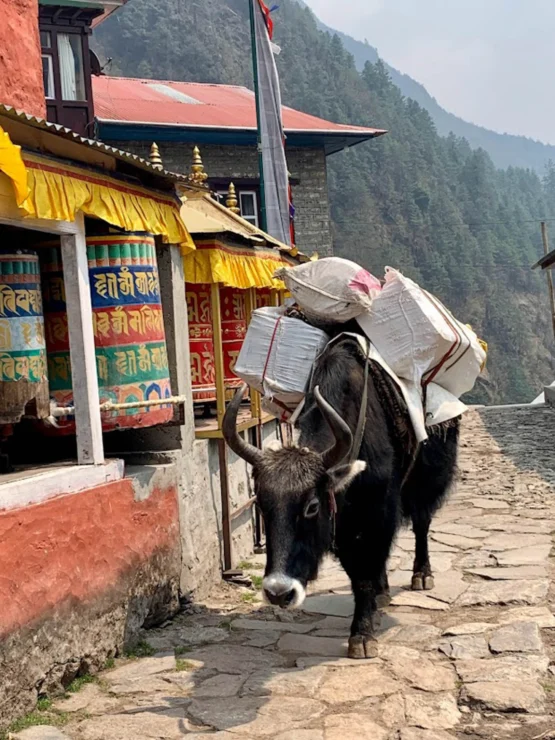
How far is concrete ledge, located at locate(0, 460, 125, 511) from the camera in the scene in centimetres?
415

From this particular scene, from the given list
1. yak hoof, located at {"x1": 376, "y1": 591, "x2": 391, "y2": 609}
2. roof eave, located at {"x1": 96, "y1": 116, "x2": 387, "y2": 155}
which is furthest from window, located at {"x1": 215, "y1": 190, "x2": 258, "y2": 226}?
yak hoof, located at {"x1": 376, "y1": 591, "x2": 391, "y2": 609}

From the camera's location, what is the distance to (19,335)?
15.9ft

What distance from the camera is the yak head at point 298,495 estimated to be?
4.17 metres

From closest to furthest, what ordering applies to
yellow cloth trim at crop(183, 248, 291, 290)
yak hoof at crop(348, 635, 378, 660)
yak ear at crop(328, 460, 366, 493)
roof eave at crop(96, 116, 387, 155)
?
yak ear at crop(328, 460, 366, 493), yak hoof at crop(348, 635, 378, 660), yellow cloth trim at crop(183, 248, 291, 290), roof eave at crop(96, 116, 387, 155)

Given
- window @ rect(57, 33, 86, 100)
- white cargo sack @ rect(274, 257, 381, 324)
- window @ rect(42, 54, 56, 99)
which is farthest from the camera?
window @ rect(57, 33, 86, 100)

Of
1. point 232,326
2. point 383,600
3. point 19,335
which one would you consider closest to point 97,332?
point 19,335

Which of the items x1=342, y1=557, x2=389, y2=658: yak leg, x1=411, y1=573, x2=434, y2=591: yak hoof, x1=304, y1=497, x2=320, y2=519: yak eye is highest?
x1=304, y1=497, x2=320, y2=519: yak eye

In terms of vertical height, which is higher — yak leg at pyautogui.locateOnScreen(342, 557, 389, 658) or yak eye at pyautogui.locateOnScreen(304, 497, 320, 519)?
yak eye at pyautogui.locateOnScreen(304, 497, 320, 519)

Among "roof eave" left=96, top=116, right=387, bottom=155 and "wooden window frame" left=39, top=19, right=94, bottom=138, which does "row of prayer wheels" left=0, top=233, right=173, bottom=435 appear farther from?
"roof eave" left=96, top=116, right=387, bottom=155

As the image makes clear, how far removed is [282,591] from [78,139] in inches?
89.3

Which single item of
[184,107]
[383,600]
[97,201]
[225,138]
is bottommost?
[383,600]

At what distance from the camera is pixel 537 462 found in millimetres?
11086

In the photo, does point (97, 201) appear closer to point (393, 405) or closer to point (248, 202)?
point (393, 405)

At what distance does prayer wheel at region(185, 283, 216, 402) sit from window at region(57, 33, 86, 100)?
928 centimetres
